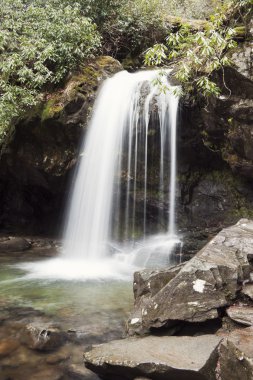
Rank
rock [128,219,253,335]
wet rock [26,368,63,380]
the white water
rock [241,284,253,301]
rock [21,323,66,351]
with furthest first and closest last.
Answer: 1. the white water
2. rock [21,323,66,351]
3. rock [241,284,253,301]
4. rock [128,219,253,335]
5. wet rock [26,368,63,380]

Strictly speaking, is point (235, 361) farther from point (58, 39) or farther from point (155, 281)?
point (58, 39)

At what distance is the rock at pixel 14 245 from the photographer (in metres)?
12.7

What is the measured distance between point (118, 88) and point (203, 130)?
360cm

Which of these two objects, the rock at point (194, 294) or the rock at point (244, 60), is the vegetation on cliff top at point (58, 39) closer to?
the rock at point (244, 60)

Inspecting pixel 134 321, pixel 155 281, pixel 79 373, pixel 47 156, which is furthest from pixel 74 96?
pixel 79 373

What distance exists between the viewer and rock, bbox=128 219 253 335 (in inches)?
182

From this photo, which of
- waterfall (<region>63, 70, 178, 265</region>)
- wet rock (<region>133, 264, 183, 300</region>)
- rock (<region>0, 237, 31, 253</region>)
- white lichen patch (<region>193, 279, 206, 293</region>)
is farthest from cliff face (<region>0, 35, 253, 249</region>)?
white lichen patch (<region>193, 279, 206, 293</region>)

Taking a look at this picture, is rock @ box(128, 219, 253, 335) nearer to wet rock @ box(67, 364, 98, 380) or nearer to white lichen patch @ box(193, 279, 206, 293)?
white lichen patch @ box(193, 279, 206, 293)

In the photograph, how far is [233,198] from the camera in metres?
11.1

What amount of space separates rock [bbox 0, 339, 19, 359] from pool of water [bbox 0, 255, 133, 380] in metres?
0.01

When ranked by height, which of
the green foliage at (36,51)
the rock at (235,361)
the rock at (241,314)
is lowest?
the rock at (235,361)

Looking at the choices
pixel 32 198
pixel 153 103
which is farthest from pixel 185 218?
pixel 32 198

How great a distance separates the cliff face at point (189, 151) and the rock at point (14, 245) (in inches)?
81.5

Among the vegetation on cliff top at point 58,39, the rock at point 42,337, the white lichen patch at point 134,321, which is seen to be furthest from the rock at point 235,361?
the vegetation on cliff top at point 58,39
